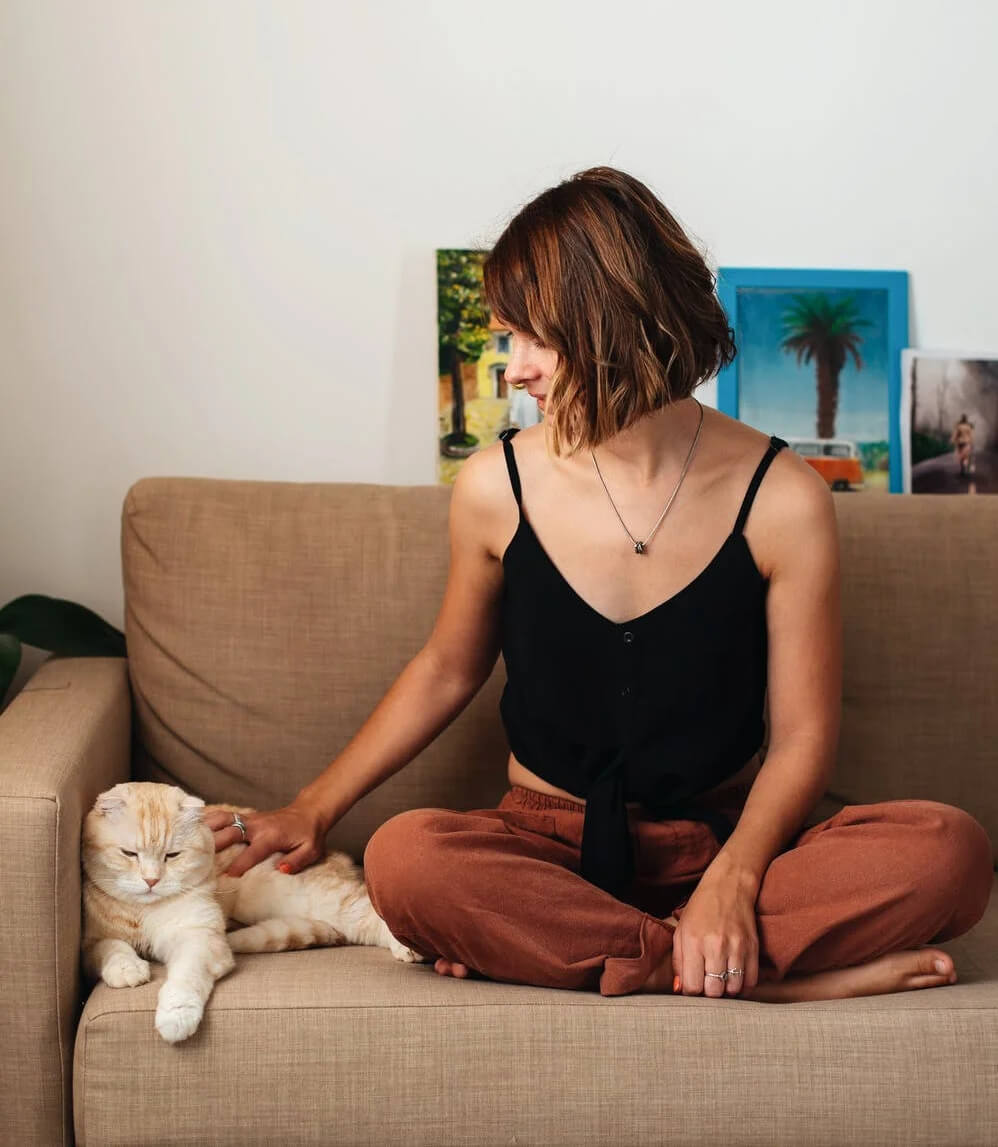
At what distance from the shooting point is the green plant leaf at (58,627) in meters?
1.99

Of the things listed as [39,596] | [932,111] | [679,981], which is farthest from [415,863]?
[932,111]

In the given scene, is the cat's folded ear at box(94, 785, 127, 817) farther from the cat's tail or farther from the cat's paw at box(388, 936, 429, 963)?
the cat's paw at box(388, 936, 429, 963)

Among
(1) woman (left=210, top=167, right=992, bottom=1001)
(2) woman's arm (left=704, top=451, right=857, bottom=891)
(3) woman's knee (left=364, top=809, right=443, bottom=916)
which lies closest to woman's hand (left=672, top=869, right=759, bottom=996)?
(1) woman (left=210, top=167, right=992, bottom=1001)

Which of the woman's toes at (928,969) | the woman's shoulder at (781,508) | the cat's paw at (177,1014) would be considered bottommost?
the cat's paw at (177,1014)

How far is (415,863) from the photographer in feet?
4.47

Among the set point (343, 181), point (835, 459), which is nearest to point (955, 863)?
point (835, 459)

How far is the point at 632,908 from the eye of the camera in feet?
4.56

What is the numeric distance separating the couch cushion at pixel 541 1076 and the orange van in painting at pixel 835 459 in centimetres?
117

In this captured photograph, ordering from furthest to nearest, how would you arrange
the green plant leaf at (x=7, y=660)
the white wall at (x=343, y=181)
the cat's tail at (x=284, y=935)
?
the white wall at (x=343, y=181), the green plant leaf at (x=7, y=660), the cat's tail at (x=284, y=935)

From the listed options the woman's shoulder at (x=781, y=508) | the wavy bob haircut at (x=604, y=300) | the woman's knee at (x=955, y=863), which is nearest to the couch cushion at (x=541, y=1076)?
the woman's knee at (x=955, y=863)

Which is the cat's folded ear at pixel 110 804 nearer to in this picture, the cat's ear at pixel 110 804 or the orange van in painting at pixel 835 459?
the cat's ear at pixel 110 804

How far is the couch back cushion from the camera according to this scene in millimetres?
1854

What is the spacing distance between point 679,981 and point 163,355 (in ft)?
4.49

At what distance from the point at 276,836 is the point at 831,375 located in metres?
1.30
